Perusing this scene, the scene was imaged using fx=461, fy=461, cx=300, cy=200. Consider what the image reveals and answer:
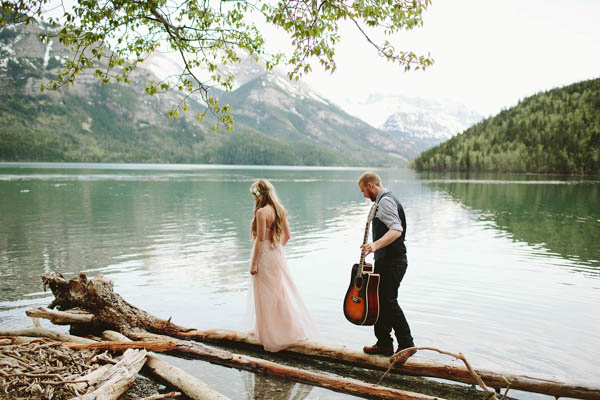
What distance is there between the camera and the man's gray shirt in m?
6.29

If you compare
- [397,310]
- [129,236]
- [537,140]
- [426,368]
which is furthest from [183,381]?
[537,140]

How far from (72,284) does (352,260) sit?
457 inches

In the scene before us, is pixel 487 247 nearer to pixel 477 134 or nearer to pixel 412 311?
pixel 412 311

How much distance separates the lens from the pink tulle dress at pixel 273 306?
23.6 feet

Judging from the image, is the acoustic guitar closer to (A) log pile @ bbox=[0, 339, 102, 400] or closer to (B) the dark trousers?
(B) the dark trousers

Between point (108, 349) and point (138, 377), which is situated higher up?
point (108, 349)

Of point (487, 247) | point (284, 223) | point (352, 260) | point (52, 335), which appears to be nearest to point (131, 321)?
point (52, 335)

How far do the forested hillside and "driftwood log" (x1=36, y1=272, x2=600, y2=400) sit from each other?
506 feet

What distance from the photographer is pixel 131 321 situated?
318 inches

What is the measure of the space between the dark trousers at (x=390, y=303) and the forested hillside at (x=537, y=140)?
154 meters

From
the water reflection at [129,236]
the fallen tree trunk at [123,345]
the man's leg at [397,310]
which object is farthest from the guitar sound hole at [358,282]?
the water reflection at [129,236]

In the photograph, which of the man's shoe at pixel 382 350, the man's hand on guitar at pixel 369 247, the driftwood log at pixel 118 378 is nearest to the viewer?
the driftwood log at pixel 118 378

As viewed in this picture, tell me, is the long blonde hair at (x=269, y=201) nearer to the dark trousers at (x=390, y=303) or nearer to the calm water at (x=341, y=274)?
the dark trousers at (x=390, y=303)

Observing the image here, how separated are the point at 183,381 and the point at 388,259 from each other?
318cm
